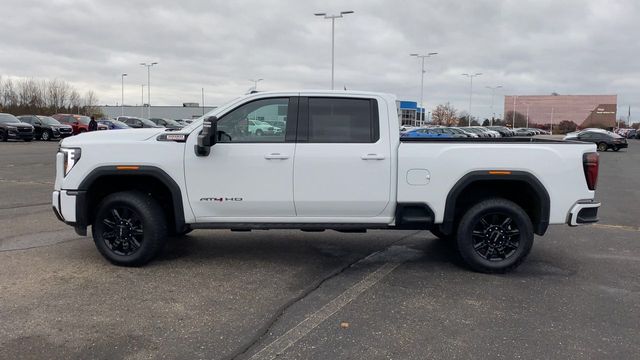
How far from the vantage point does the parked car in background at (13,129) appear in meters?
30.0

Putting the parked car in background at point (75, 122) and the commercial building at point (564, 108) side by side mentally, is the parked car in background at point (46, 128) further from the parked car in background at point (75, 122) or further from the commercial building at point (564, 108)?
the commercial building at point (564, 108)

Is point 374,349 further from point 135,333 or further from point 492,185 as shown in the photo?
point 492,185

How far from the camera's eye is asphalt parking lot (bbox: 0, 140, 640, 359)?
12.7 feet

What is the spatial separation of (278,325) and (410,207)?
2.07 meters

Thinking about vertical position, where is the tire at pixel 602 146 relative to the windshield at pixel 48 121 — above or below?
below

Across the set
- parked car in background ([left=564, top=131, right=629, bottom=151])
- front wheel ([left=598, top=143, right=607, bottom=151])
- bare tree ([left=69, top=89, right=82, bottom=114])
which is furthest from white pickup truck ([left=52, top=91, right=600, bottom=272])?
bare tree ([left=69, top=89, right=82, bottom=114])

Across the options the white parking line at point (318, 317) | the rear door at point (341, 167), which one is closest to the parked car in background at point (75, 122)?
the rear door at point (341, 167)

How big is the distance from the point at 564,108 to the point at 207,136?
14103 centimetres

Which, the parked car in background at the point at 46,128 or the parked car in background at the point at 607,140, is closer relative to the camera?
the parked car in background at the point at 46,128

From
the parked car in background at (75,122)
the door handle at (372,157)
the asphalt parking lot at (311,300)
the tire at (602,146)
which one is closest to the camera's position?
the asphalt parking lot at (311,300)

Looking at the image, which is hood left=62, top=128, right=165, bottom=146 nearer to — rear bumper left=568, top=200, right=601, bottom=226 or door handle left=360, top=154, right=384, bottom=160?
door handle left=360, top=154, right=384, bottom=160

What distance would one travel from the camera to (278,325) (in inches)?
166

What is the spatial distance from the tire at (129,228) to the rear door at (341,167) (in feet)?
5.05

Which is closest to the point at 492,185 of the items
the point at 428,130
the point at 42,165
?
the point at 42,165
